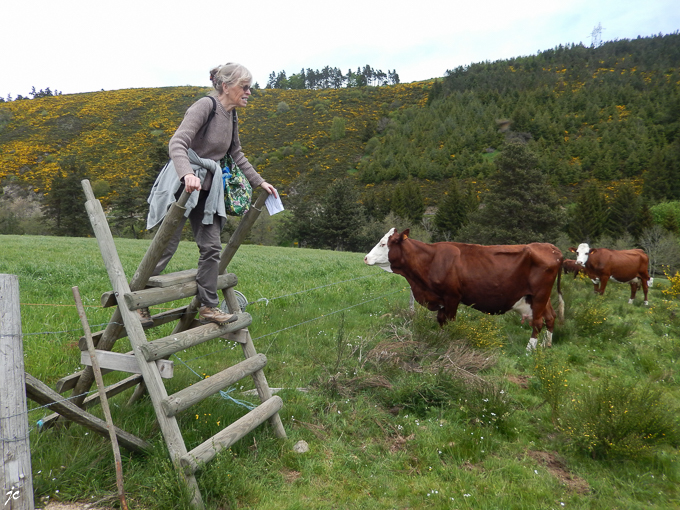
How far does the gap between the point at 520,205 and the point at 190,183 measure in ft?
131

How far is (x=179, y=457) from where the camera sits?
2.68 m

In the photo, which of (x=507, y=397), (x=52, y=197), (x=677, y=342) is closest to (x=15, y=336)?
(x=507, y=397)

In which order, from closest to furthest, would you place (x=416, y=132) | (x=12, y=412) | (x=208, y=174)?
(x=12, y=412) < (x=208, y=174) < (x=416, y=132)

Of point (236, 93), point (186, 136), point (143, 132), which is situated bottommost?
point (186, 136)

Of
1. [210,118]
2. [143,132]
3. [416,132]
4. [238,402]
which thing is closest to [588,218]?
[416,132]

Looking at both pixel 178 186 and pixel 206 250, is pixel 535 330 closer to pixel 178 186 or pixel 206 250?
pixel 206 250

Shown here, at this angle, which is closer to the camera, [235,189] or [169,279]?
[169,279]

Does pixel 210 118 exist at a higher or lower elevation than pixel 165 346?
higher

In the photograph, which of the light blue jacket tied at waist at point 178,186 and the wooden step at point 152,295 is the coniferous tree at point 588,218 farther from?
the wooden step at point 152,295

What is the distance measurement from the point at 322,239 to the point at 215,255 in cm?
4777

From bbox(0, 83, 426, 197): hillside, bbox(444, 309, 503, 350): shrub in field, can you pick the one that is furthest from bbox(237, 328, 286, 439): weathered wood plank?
bbox(0, 83, 426, 197): hillside

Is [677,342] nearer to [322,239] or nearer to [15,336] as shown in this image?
[15,336]

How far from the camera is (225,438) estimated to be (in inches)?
118

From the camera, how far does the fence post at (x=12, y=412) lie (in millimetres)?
2254
